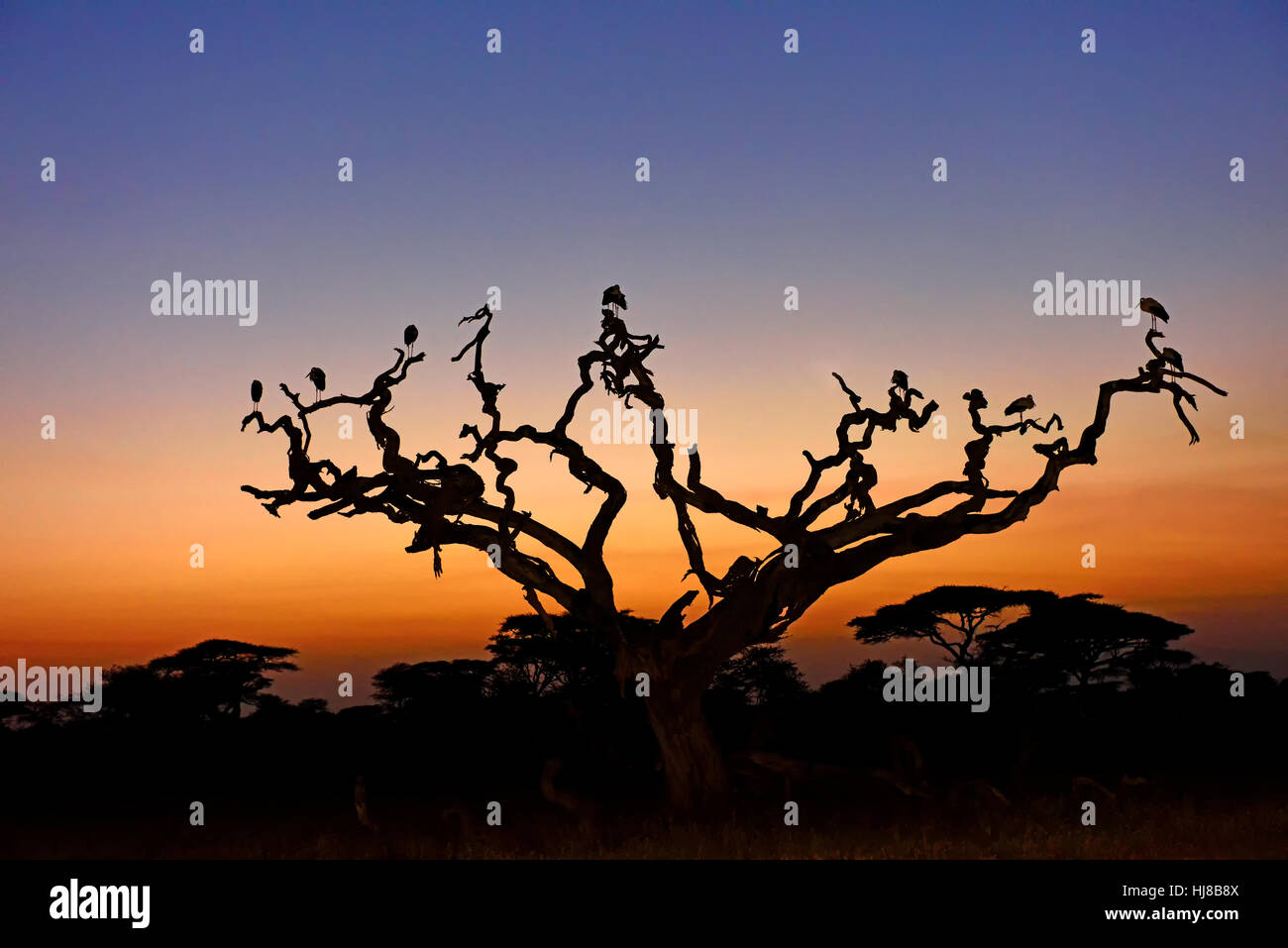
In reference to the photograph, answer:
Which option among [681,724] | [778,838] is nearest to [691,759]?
[681,724]

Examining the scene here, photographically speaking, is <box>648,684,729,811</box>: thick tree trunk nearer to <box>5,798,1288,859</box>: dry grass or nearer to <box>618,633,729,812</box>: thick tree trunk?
<box>618,633,729,812</box>: thick tree trunk

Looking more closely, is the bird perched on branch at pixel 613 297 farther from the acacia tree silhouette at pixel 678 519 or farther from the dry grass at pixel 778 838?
the dry grass at pixel 778 838

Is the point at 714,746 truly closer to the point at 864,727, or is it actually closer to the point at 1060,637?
the point at 864,727

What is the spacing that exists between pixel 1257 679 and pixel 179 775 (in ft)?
127

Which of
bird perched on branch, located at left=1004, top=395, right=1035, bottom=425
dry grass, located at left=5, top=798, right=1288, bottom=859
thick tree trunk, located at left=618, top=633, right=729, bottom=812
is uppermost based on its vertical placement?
bird perched on branch, located at left=1004, top=395, right=1035, bottom=425

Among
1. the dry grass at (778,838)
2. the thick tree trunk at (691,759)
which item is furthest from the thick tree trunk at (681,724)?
the dry grass at (778,838)

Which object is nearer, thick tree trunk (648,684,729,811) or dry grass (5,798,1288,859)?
dry grass (5,798,1288,859)

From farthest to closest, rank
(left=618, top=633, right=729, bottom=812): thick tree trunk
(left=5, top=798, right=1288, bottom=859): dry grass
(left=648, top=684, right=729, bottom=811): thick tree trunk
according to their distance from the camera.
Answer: (left=648, top=684, right=729, bottom=811): thick tree trunk
(left=618, top=633, right=729, bottom=812): thick tree trunk
(left=5, top=798, right=1288, bottom=859): dry grass

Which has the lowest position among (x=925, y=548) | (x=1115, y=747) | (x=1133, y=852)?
(x=1115, y=747)

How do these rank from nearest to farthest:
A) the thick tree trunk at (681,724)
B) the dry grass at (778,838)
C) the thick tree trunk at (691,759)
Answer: the dry grass at (778,838), the thick tree trunk at (681,724), the thick tree trunk at (691,759)

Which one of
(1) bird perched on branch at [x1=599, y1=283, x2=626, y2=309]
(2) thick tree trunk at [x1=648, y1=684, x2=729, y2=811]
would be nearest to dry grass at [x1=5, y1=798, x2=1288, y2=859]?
(2) thick tree trunk at [x1=648, y1=684, x2=729, y2=811]

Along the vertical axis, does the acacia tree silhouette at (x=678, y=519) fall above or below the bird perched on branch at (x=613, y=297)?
below
